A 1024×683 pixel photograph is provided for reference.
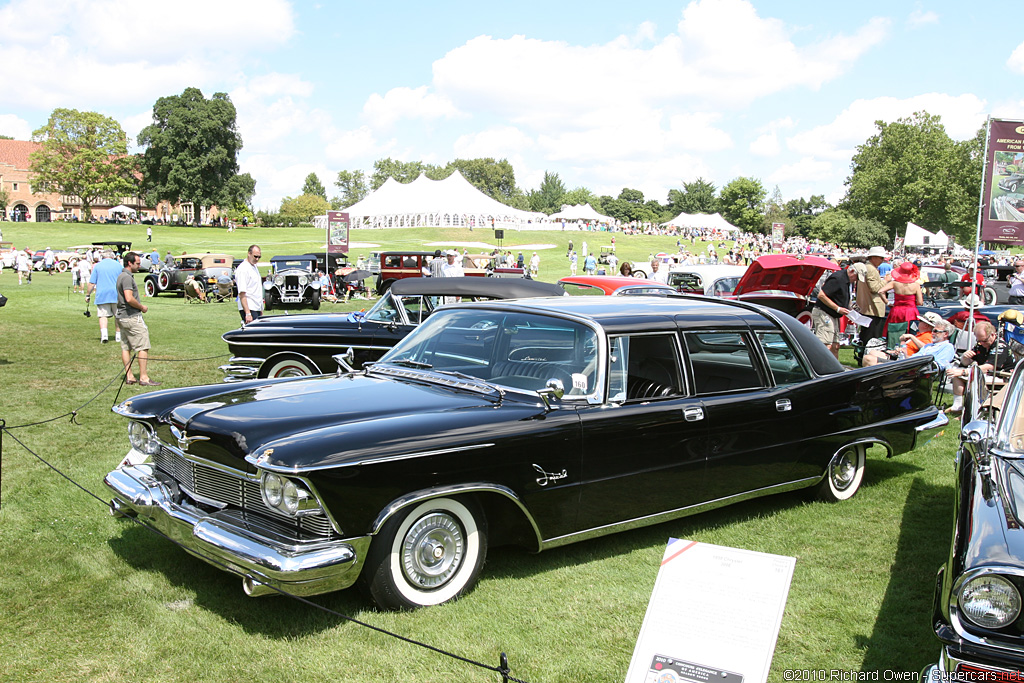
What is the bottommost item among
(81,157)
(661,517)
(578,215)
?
(661,517)

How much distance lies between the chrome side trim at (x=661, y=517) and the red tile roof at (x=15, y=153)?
5030 inches

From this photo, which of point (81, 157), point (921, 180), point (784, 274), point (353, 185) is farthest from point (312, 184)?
point (784, 274)

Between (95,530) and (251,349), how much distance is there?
4.41 meters

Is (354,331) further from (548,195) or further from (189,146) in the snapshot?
(548,195)

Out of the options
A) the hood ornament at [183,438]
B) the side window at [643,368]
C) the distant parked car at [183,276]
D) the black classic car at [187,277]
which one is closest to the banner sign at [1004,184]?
the side window at [643,368]

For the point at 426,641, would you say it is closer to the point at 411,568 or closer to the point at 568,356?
the point at 411,568

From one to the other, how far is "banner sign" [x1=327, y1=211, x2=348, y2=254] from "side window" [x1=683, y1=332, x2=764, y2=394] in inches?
983

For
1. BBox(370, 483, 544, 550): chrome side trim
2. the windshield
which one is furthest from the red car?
BBox(370, 483, 544, 550): chrome side trim

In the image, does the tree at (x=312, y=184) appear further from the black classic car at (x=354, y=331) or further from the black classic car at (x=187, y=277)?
the black classic car at (x=354, y=331)

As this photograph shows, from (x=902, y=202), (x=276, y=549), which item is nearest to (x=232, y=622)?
(x=276, y=549)

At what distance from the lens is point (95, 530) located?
5035mm

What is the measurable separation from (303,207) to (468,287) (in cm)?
10936

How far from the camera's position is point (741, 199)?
128 m

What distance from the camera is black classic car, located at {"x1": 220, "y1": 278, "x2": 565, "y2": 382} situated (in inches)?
353
